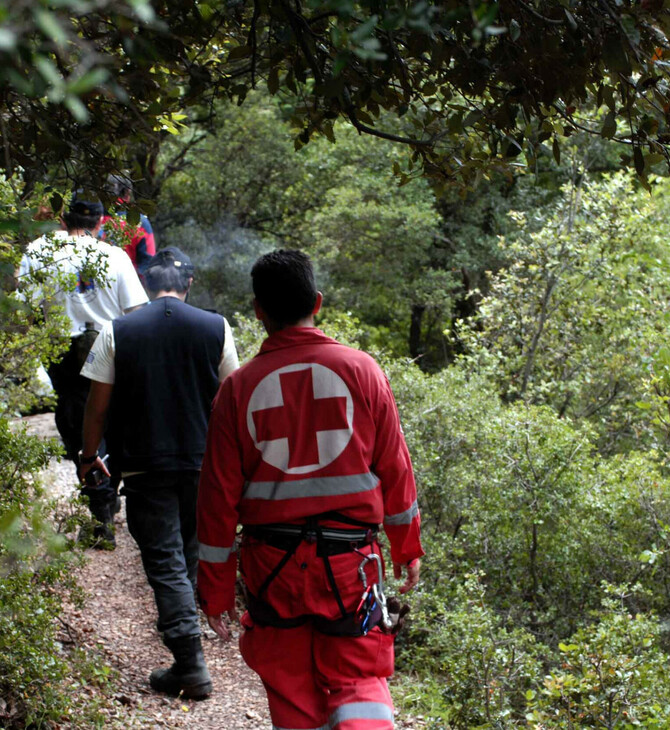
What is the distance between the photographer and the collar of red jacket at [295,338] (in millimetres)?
3010

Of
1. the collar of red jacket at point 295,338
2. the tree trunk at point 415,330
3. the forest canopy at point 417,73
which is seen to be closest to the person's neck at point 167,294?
the forest canopy at point 417,73

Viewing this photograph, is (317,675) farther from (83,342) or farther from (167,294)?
(83,342)

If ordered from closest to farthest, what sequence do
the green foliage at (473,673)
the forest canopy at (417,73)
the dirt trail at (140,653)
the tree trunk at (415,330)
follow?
the forest canopy at (417,73)
the green foliage at (473,673)
the dirt trail at (140,653)
the tree trunk at (415,330)

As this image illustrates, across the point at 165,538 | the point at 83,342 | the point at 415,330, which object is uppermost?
the point at 83,342

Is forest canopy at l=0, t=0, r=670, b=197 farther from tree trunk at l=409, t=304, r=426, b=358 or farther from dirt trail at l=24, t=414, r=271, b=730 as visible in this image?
tree trunk at l=409, t=304, r=426, b=358

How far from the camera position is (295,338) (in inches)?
119

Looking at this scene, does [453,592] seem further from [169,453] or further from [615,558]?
[169,453]

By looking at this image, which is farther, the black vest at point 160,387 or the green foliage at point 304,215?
the green foliage at point 304,215

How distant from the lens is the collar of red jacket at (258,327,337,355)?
301 centimetres

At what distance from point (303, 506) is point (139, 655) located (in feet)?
8.88

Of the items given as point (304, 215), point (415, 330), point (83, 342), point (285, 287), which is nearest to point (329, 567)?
point (285, 287)

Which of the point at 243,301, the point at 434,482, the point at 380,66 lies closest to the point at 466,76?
the point at 380,66

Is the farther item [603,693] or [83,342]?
[83,342]

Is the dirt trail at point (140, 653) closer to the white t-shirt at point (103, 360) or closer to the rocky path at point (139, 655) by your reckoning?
the rocky path at point (139, 655)
